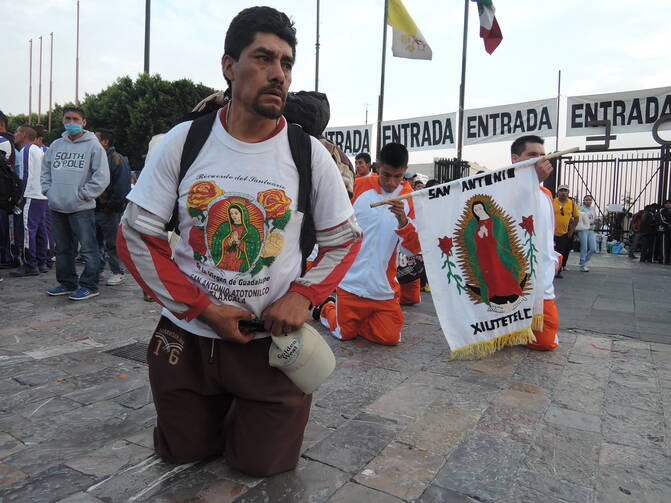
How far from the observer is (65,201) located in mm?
5426

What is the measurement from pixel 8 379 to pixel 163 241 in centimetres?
193

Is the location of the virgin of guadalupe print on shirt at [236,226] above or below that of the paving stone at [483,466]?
above

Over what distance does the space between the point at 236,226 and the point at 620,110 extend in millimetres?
12474

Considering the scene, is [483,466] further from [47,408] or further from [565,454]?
[47,408]

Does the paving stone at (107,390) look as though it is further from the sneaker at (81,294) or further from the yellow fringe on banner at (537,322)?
the yellow fringe on banner at (537,322)

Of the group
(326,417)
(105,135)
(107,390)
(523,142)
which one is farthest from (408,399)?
(105,135)

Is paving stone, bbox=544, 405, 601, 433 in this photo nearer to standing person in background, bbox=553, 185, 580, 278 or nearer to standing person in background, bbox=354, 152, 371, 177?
standing person in background, bbox=354, 152, 371, 177

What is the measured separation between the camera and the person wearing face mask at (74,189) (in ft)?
17.9

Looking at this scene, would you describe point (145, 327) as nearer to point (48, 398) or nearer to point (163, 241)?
point (48, 398)

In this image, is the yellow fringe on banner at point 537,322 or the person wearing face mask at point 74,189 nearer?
the yellow fringe on banner at point 537,322

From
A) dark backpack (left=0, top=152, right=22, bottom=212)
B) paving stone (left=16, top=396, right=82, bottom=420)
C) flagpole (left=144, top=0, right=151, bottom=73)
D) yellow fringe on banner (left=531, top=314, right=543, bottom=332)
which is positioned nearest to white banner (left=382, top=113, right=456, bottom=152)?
flagpole (left=144, top=0, right=151, bottom=73)

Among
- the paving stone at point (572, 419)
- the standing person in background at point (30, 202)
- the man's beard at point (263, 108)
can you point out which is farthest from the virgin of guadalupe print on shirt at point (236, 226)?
the standing person in background at point (30, 202)

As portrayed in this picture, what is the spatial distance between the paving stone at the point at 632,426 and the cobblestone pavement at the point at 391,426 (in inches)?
0.4

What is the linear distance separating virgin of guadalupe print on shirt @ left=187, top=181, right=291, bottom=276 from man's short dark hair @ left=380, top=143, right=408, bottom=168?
2.50m
